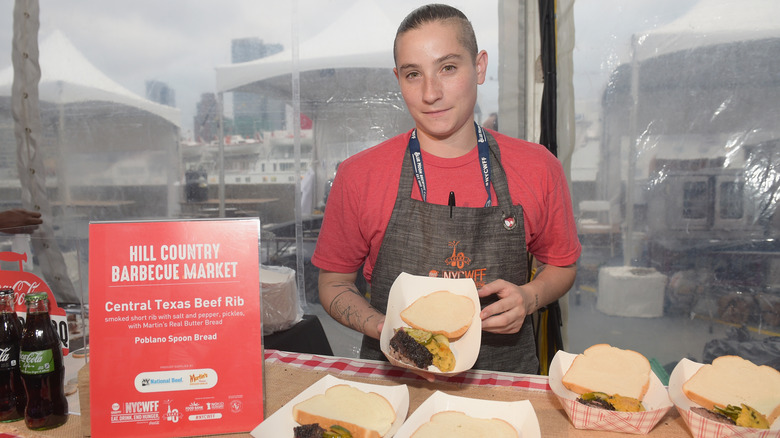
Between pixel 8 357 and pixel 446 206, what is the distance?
127 centimetres

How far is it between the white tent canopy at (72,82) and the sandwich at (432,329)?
2.87 m

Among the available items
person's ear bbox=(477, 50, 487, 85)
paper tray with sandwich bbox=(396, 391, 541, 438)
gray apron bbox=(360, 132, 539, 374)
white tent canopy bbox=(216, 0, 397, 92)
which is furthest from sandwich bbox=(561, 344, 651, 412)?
white tent canopy bbox=(216, 0, 397, 92)

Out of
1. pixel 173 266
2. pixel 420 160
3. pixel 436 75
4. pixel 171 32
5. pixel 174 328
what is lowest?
pixel 174 328

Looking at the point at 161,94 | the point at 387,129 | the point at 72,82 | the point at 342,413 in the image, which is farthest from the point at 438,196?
the point at 72,82

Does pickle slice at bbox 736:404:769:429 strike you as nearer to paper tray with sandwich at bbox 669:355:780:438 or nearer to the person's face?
paper tray with sandwich at bbox 669:355:780:438

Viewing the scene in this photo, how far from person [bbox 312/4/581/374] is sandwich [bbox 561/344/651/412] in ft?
1.47

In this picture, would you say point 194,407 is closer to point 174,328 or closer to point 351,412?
point 174,328

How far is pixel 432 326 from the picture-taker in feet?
4.41

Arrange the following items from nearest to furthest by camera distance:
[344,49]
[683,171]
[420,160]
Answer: [420,160] → [683,171] → [344,49]

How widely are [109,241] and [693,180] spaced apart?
3013mm

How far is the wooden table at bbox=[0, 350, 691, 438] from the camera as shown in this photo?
3.70 ft

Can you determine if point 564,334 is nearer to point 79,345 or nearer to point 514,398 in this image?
point 514,398

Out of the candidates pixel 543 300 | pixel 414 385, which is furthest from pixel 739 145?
pixel 414 385

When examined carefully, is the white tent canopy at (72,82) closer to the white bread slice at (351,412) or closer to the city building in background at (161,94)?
the city building in background at (161,94)
